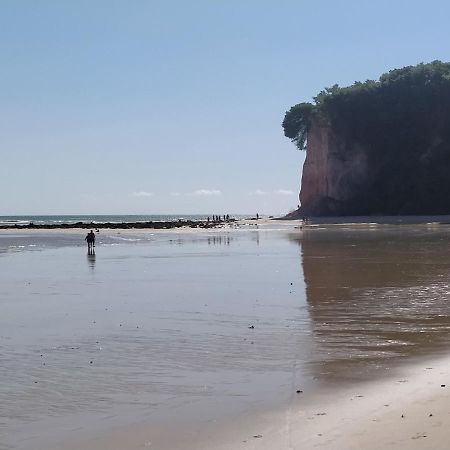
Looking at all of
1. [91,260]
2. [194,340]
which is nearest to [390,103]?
[91,260]

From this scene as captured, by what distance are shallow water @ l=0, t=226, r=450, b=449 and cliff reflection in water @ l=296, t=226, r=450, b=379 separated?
34 millimetres

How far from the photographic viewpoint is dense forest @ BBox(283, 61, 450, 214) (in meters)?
77.8

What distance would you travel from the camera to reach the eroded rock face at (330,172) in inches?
3383

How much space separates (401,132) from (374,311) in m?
72.5

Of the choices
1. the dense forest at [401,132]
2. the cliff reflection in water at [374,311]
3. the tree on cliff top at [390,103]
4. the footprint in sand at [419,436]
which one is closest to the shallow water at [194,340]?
the cliff reflection in water at [374,311]

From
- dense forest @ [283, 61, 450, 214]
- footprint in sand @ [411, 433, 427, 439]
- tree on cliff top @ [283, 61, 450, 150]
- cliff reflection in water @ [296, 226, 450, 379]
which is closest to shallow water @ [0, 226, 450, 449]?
cliff reflection in water @ [296, 226, 450, 379]

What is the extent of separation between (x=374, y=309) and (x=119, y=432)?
7960mm

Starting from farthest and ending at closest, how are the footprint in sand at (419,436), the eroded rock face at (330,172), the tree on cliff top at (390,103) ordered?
1. the eroded rock face at (330,172)
2. the tree on cliff top at (390,103)
3. the footprint in sand at (419,436)

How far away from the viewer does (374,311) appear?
1345 centimetres

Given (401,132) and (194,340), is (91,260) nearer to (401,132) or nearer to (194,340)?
(194,340)

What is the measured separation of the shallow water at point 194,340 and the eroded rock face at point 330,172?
6413cm

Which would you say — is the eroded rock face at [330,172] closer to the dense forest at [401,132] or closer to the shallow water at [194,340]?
the dense forest at [401,132]

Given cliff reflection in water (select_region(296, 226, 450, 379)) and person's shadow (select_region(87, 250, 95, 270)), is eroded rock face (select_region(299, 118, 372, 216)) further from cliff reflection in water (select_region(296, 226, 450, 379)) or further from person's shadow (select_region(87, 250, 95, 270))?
cliff reflection in water (select_region(296, 226, 450, 379))

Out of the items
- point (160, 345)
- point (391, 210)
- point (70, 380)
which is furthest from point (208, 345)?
point (391, 210)
